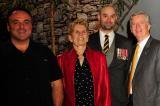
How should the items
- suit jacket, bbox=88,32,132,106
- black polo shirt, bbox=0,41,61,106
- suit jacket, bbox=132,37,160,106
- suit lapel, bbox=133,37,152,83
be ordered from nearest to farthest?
black polo shirt, bbox=0,41,61,106 → suit jacket, bbox=132,37,160,106 → suit lapel, bbox=133,37,152,83 → suit jacket, bbox=88,32,132,106

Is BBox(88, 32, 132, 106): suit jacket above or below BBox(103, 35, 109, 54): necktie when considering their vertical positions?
below

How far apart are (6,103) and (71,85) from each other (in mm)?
643

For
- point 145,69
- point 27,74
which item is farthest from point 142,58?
point 27,74

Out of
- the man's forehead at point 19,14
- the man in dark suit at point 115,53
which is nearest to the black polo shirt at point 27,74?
the man's forehead at point 19,14

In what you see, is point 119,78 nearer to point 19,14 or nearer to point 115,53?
point 115,53

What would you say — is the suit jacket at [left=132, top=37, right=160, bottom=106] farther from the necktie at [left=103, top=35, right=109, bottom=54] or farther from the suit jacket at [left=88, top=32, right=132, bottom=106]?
the necktie at [left=103, top=35, right=109, bottom=54]

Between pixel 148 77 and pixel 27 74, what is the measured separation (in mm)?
1099

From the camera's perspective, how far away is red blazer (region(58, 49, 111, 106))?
3264 mm

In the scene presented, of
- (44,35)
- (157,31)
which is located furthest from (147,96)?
(44,35)

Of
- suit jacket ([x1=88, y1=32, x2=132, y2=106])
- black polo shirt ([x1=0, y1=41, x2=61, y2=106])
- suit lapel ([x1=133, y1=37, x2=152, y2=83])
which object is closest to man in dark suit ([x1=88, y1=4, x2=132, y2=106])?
suit jacket ([x1=88, y1=32, x2=132, y2=106])

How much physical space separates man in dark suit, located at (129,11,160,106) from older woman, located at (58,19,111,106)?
28 centimetres

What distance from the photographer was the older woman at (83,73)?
3.24 m

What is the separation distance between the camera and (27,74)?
2.93 metres

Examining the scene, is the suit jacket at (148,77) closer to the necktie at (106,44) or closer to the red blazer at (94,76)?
the red blazer at (94,76)
